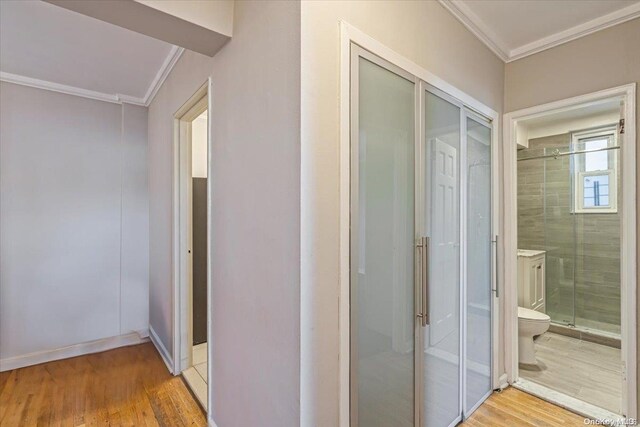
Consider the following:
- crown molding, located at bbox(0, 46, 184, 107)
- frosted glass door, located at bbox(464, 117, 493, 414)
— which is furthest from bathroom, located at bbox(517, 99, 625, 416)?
crown molding, located at bbox(0, 46, 184, 107)

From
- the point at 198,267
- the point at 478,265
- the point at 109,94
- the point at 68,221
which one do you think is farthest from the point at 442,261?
the point at 109,94

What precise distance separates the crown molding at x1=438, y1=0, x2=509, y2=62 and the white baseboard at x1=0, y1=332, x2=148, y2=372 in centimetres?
397

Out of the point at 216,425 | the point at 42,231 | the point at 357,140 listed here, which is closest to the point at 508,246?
the point at 357,140

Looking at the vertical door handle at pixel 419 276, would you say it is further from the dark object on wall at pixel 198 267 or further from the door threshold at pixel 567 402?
the dark object on wall at pixel 198 267

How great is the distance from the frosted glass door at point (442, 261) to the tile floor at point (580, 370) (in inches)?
44.6

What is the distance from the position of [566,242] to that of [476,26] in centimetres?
291

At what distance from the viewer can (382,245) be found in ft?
4.70

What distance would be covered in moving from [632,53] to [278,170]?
92.5 inches

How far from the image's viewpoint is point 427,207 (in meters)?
1.67

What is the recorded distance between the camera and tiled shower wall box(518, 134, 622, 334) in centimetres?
324

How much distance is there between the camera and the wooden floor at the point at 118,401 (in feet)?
6.49

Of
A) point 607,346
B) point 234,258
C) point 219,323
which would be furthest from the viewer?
point 607,346

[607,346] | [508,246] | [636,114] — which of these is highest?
[636,114]

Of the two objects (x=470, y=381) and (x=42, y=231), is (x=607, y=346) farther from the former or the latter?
(x=42, y=231)
